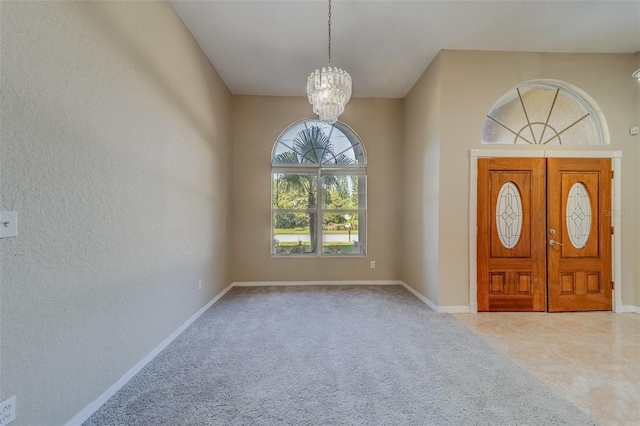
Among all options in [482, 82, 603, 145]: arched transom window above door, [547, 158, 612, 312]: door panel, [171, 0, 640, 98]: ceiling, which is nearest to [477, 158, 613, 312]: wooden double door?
[547, 158, 612, 312]: door panel

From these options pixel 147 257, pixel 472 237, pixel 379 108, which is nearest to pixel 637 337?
pixel 472 237

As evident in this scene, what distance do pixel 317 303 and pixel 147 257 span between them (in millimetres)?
2300

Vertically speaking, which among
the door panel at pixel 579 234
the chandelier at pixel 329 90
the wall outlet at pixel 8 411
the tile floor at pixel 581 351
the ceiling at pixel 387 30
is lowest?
the tile floor at pixel 581 351

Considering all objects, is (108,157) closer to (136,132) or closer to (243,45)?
(136,132)

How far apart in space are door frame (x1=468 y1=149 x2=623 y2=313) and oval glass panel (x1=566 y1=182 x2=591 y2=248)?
0.32m

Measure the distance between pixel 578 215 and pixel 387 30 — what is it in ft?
11.4

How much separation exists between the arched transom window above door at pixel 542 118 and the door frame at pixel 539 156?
168 millimetres

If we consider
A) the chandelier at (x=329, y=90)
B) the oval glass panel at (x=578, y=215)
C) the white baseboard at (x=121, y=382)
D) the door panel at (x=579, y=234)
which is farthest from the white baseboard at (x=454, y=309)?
the white baseboard at (x=121, y=382)

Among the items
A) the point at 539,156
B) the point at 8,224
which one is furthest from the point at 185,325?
the point at 539,156

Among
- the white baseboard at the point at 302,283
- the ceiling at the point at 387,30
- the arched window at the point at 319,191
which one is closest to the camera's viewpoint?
the ceiling at the point at 387,30

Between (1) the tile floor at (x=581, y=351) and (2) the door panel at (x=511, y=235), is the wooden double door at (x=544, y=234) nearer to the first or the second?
(2) the door panel at (x=511, y=235)

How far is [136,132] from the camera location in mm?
2107

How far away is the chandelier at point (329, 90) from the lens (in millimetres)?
2580

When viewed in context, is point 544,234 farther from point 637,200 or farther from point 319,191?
point 319,191
